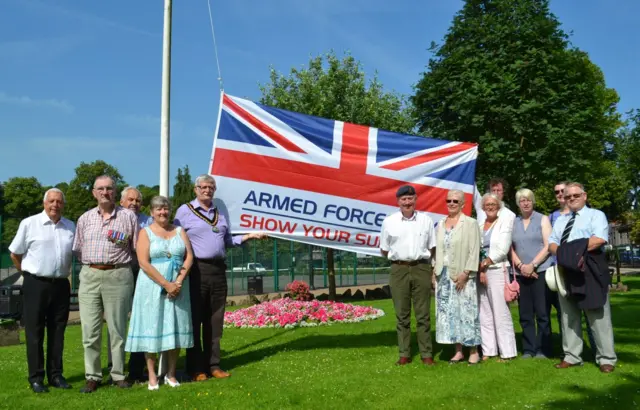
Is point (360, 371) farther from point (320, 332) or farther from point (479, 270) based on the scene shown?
point (320, 332)

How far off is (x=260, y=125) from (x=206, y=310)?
2.69m

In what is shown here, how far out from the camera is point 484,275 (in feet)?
23.1

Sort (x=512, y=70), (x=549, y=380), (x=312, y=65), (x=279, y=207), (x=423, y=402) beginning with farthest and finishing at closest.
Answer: (x=312, y=65)
(x=512, y=70)
(x=279, y=207)
(x=549, y=380)
(x=423, y=402)

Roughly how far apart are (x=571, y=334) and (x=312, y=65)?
1546 cm

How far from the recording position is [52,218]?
6.40m

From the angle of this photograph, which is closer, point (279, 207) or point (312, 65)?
point (279, 207)

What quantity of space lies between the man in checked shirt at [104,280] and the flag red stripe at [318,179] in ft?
5.69

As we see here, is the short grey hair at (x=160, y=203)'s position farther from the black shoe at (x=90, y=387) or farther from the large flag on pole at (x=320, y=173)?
the black shoe at (x=90, y=387)

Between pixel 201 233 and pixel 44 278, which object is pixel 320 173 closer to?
pixel 201 233

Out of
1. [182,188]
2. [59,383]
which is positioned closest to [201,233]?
[59,383]

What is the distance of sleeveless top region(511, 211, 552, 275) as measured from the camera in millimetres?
7055

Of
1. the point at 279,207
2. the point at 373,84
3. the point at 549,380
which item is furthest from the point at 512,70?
the point at 549,380

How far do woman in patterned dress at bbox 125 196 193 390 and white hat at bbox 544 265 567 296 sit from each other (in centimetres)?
404

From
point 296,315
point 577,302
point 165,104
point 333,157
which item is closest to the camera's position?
point 577,302
